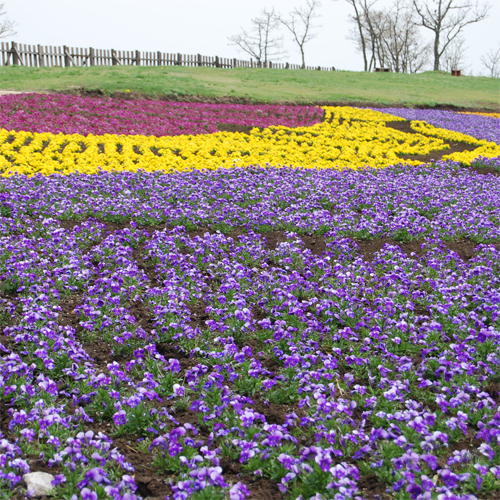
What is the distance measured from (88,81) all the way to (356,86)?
2235 cm

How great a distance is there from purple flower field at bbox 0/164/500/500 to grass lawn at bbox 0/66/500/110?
1966 centimetres

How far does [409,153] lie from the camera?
55.7 ft

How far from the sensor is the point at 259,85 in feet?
115

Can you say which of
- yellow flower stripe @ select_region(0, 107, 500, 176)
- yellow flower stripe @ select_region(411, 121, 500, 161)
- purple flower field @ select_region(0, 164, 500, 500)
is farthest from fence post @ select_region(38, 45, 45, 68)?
purple flower field @ select_region(0, 164, 500, 500)

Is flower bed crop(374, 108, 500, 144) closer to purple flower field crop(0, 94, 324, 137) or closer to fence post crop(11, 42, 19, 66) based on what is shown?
purple flower field crop(0, 94, 324, 137)

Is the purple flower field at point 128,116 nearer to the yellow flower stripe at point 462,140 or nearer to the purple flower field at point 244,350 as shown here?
the yellow flower stripe at point 462,140

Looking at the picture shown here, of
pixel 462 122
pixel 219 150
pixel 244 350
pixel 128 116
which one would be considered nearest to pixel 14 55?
pixel 128 116

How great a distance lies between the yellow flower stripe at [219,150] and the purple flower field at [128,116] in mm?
1195

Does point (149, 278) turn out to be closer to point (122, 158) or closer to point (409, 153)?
point (122, 158)

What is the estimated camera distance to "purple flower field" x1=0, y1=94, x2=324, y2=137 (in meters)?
16.8

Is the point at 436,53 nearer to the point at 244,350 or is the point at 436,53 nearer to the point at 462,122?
the point at 462,122

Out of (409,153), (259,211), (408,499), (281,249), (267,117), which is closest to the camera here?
(408,499)

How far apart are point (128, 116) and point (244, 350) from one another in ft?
55.0

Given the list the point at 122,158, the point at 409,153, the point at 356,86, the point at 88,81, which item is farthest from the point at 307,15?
the point at 122,158
